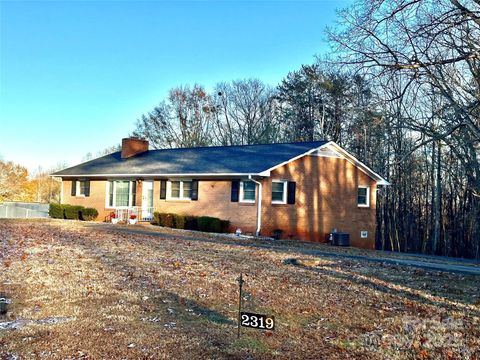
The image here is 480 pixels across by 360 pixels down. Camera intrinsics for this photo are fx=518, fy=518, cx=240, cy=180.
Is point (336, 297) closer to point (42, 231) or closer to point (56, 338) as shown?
point (56, 338)

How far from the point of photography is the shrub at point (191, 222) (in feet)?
78.9

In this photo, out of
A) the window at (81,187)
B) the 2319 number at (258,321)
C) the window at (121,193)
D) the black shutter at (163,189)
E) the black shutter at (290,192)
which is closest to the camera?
the 2319 number at (258,321)

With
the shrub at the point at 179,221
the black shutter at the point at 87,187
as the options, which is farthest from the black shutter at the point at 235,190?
the black shutter at the point at 87,187

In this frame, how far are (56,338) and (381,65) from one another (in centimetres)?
829

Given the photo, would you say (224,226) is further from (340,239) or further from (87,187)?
(87,187)

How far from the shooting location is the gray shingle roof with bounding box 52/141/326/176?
23.9 meters

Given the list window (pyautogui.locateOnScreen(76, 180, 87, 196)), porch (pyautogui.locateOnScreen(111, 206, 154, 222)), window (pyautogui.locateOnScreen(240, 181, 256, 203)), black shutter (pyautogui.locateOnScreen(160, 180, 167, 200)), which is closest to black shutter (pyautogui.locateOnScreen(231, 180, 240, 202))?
window (pyautogui.locateOnScreen(240, 181, 256, 203))

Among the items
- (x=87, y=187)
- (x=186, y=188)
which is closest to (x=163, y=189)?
(x=186, y=188)

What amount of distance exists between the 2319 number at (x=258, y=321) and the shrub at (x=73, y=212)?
997 inches

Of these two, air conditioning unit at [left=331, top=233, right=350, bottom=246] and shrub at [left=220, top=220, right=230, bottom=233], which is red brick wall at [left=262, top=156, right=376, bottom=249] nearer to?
air conditioning unit at [left=331, top=233, right=350, bottom=246]

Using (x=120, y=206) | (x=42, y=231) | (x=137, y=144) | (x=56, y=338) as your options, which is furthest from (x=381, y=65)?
(x=137, y=144)

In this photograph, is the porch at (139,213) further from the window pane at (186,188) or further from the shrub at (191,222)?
the shrub at (191,222)

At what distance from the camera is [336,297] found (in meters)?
8.74

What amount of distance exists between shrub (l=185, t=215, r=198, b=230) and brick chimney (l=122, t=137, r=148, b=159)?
9.89 m
